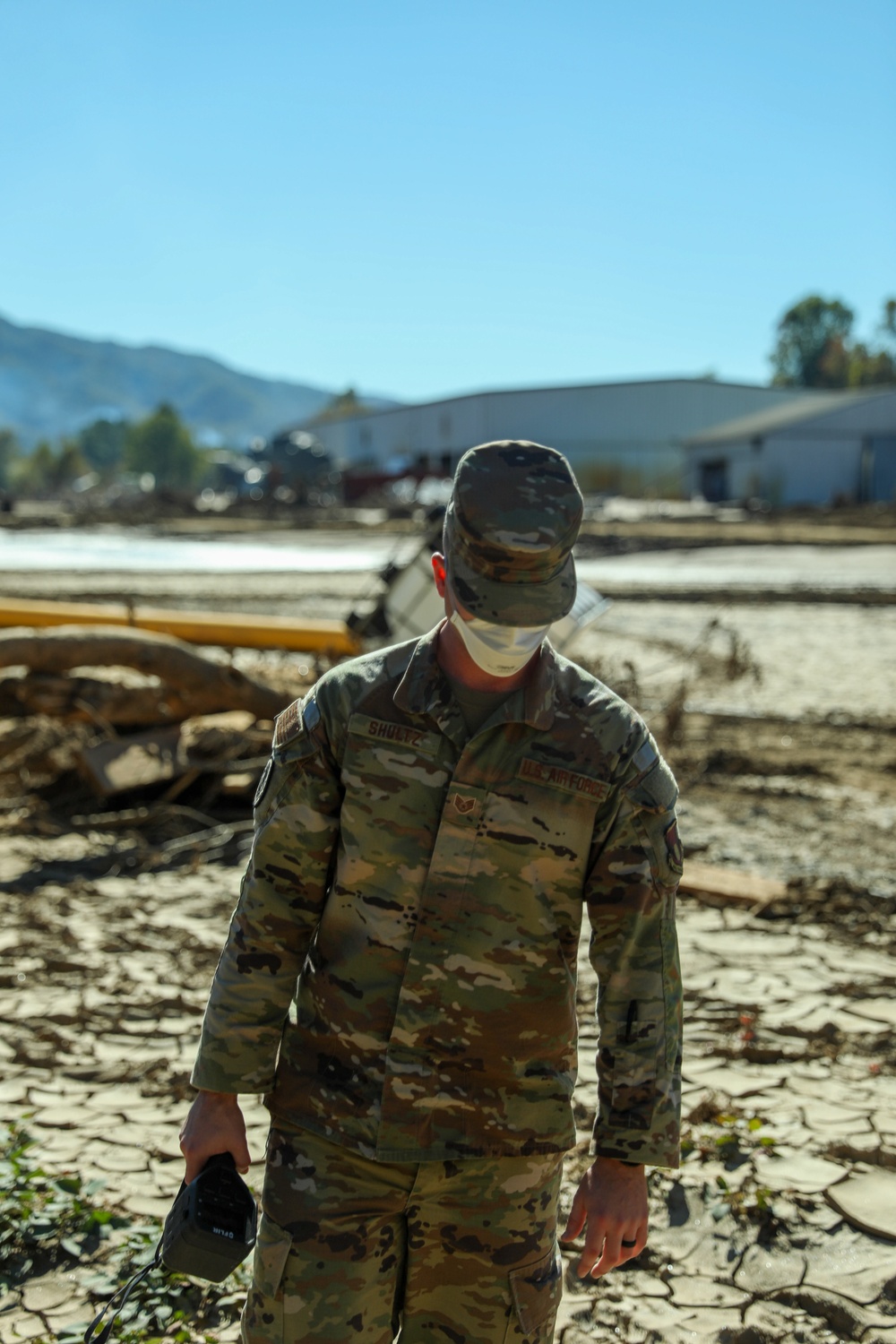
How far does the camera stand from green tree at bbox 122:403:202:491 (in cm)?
12621

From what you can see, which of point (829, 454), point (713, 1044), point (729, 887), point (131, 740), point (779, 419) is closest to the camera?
point (713, 1044)

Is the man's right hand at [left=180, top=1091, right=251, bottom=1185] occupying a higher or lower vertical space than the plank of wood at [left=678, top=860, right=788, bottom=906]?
higher

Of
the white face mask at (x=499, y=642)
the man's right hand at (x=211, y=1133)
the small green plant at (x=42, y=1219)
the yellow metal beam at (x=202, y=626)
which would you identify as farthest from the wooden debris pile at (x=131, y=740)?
the white face mask at (x=499, y=642)

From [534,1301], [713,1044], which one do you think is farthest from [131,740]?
[534,1301]

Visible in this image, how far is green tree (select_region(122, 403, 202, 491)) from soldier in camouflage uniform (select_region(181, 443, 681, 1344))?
126880 mm

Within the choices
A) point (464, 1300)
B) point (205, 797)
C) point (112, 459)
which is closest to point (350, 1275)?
point (464, 1300)

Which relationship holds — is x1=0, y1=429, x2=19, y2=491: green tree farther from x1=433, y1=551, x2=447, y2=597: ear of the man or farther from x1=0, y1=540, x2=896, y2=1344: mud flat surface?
x1=433, y1=551, x2=447, y2=597: ear of the man

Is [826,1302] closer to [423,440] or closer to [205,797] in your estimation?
[205,797]

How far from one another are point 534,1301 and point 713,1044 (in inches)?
84.1

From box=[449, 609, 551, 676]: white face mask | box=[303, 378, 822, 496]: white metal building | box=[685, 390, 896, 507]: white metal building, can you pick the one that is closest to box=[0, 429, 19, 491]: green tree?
box=[303, 378, 822, 496]: white metal building

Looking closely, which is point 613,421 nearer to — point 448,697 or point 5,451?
point 448,697

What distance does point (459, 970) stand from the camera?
1847 mm

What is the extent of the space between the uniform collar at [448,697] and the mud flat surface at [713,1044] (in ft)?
4.72

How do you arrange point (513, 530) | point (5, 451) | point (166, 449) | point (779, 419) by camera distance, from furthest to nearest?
1. point (5, 451)
2. point (166, 449)
3. point (779, 419)
4. point (513, 530)
